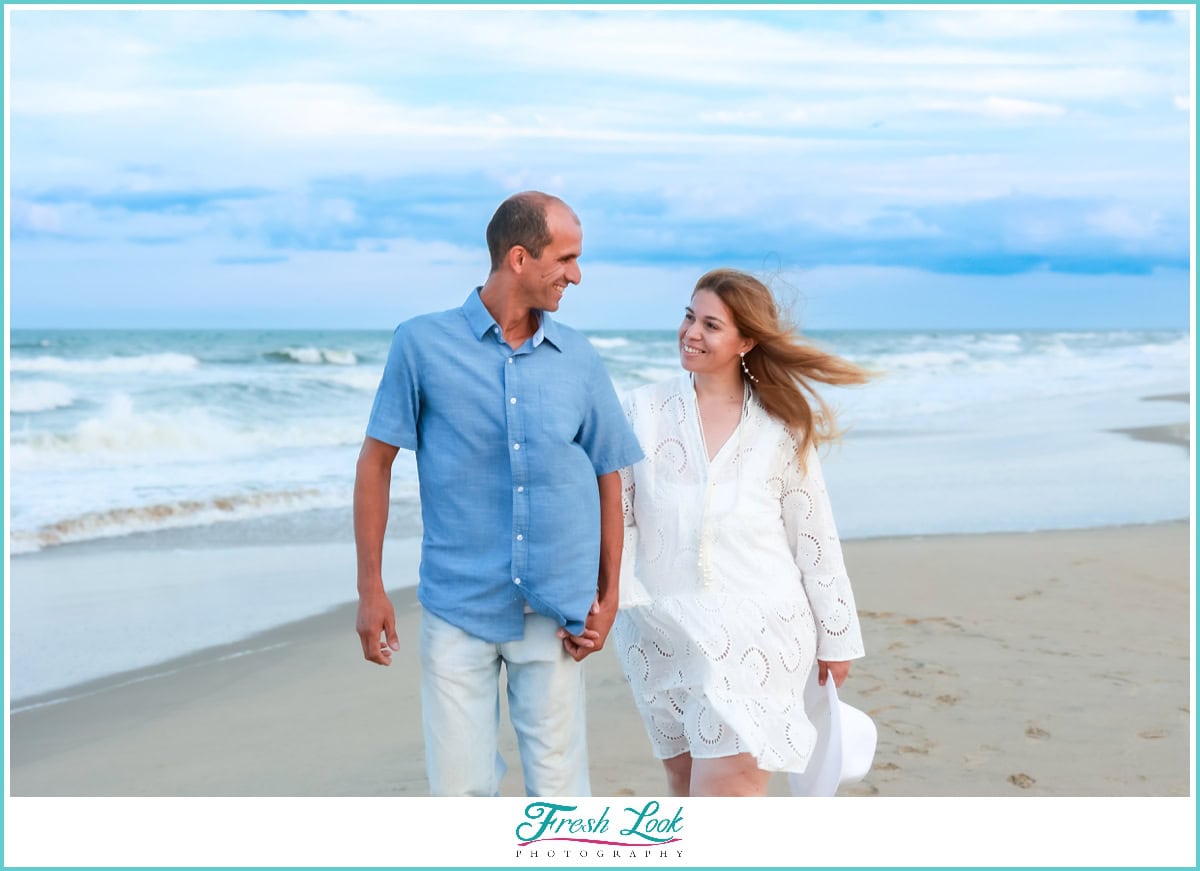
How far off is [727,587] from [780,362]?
709 mm

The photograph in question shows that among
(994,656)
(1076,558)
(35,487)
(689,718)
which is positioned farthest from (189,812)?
(35,487)

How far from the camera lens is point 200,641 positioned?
22.2ft

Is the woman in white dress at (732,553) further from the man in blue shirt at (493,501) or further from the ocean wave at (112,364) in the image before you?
the ocean wave at (112,364)

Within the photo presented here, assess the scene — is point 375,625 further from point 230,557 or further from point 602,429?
point 230,557

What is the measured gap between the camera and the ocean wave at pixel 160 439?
15159 mm

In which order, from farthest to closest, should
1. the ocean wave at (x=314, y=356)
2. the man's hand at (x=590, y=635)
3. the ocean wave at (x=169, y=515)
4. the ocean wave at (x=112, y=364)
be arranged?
the ocean wave at (x=314, y=356) → the ocean wave at (x=112, y=364) → the ocean wave at (x=169, y=515) → the man's hand at (x=590, y=635)

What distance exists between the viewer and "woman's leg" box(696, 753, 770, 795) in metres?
3.55

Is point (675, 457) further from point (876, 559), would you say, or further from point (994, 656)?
point (876, 559)

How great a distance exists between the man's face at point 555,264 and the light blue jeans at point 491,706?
86 centimetres

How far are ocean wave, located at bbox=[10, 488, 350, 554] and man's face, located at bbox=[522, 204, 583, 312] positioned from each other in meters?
7.00

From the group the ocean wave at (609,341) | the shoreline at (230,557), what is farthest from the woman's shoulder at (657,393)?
the ocean wave at (609,341)

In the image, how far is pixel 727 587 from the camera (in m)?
3.64

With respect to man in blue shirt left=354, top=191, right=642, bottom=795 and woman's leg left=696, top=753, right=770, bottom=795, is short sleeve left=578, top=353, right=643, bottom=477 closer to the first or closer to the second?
man in blue shirt left=354, top=191, right=642, bottom=795

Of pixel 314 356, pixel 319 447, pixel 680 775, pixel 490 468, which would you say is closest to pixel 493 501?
pixel 490 468
